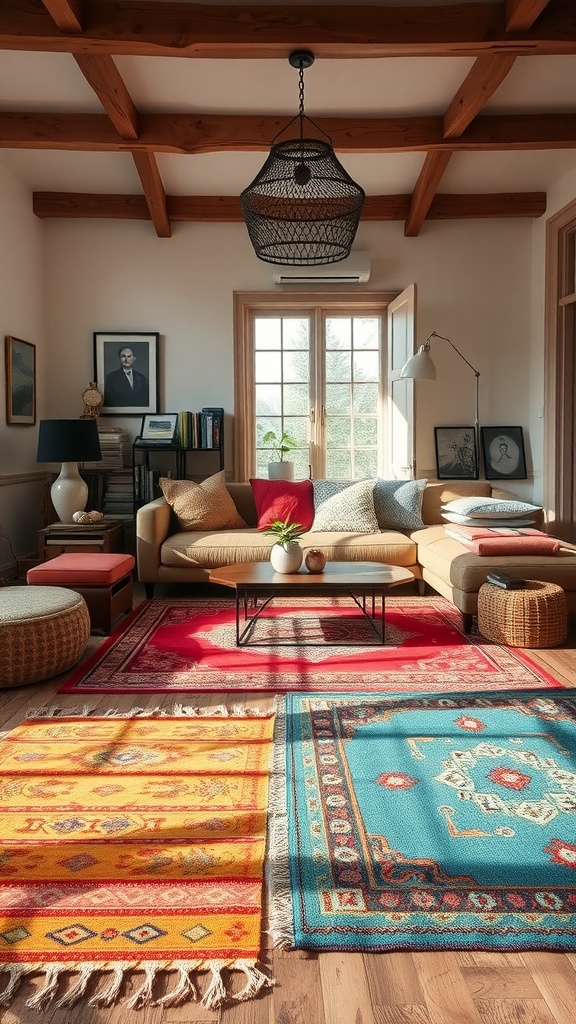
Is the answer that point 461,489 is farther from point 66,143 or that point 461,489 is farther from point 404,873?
point 404,873

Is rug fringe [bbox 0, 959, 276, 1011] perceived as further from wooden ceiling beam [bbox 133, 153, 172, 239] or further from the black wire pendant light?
wooden ceiling beam [bbox 133, 153, 172, 239]

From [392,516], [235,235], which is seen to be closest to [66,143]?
[235,235]

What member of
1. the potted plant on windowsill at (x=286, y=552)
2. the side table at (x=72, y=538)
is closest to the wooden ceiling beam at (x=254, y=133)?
the side table at (x=72, y=538)

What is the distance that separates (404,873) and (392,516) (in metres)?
3.86

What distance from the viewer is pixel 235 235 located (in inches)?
259

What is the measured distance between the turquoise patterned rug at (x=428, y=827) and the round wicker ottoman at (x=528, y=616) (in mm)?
805

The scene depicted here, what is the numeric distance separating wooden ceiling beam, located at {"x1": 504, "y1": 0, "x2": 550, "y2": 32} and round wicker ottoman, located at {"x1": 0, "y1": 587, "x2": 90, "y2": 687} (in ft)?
11.1

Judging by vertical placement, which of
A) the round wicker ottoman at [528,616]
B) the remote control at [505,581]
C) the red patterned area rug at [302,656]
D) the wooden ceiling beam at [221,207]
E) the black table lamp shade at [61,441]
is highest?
the wooden ceiling beam at [221,207]

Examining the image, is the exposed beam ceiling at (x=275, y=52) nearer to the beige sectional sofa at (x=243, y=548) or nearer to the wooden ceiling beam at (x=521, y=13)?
the wooden ceiling beam at (x=521, y=13)

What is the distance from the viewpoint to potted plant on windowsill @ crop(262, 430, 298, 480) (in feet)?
21.3

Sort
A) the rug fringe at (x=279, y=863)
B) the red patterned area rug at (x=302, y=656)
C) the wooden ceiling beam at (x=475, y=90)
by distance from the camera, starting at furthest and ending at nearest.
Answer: the wooden ceiling beam at (x=475, y=90)
the red patterned area rug at (x=302, y=656)
the rug fringe at (x=279, y=863)

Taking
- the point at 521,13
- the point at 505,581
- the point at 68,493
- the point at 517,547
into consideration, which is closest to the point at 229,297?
the point at 68,493

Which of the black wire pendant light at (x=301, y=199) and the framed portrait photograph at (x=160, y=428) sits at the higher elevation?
the black wire pendant light at (x=301, y=199)

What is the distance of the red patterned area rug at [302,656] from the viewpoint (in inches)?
133
